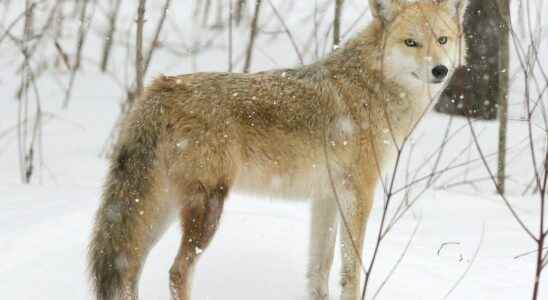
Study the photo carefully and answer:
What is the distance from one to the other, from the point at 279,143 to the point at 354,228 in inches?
27.1

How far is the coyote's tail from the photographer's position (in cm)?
413

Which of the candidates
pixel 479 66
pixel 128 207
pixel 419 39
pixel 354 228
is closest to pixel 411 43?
pixel 419 39

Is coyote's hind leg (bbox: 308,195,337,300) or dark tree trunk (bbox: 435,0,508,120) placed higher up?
dark tree trunk (bbox: 435,0,508,120)

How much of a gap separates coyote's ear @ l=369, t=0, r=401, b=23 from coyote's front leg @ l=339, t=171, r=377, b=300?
Result: 104 centimetres

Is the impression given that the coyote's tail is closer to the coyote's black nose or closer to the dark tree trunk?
the coyote's black nose

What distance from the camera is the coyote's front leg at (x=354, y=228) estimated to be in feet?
15.2

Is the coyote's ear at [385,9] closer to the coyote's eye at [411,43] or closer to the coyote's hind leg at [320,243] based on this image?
the coyote's eye at [411,43]

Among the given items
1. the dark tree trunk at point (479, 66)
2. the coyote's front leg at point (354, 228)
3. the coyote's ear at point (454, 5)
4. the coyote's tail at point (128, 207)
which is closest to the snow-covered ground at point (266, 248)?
the coyote's front leg at point (354, 228)

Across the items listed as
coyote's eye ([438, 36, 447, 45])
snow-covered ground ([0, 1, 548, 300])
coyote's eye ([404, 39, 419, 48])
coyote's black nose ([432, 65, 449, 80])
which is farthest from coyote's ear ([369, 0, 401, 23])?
snow-covered ground ([0, 1, 548, 300])

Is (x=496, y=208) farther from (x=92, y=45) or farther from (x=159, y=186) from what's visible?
(x=92, y=45)

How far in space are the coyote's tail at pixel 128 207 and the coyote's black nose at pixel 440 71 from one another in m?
1.62

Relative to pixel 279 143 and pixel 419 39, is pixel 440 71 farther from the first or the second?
pixel 279 143

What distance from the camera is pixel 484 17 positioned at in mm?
9680

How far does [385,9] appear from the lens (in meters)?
4.91
